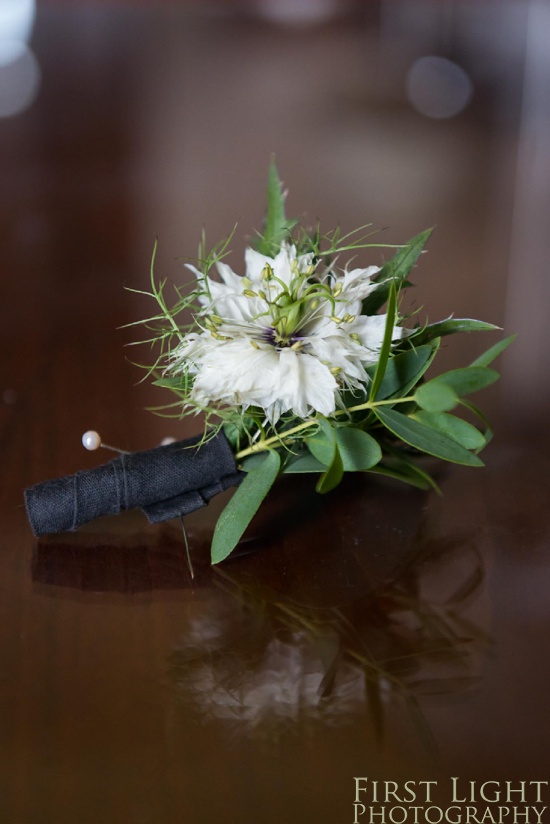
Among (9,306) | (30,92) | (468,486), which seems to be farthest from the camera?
(30,92)

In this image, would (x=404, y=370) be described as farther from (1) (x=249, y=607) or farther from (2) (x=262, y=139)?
(2) (x=262, y=139)

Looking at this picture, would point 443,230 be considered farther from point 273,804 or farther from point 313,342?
point 273,804

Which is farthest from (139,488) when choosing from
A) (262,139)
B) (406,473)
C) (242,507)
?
(262,139)

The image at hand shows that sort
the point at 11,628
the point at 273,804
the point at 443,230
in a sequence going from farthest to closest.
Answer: the point at 443,230 < the point at 11,628 < the point at 273,804

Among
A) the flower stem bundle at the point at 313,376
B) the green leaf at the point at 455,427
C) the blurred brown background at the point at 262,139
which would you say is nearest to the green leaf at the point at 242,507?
the flower stem bundle at the point at 313,376

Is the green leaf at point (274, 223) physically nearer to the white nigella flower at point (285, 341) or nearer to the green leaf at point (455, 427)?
the white nigella flower at point (285, 341)

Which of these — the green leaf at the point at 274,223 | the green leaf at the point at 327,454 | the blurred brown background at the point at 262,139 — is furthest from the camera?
the blurred brown background at the point at 262,139

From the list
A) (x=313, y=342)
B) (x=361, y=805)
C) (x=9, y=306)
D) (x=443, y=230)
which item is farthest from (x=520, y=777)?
(x=443, y=230)
